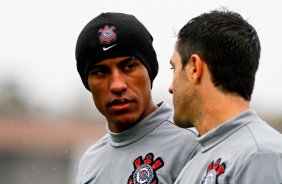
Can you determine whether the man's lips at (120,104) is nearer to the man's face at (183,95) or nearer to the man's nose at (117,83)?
the man's nose at (117,83)

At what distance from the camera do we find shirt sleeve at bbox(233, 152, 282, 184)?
15.4 feet

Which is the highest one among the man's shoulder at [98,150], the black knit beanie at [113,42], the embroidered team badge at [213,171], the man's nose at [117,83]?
the black knit beanie at [113,42]

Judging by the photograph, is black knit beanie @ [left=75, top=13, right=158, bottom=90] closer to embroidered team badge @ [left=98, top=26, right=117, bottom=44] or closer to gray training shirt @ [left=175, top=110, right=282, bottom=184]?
embroidered team badge @ [left=98, top=26, right=117, bottom=44]

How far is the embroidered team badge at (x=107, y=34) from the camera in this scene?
238 inches

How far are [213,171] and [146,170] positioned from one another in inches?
40.0

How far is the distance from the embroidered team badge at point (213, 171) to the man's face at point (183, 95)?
1.11 ft

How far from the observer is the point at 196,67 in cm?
512

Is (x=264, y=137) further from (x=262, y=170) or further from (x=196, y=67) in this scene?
(x=196, y=67)

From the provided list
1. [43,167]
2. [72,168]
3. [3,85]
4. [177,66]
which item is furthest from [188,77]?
[3,85]

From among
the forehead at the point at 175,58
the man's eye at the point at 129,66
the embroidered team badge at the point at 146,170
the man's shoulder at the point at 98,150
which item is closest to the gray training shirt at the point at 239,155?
the forehead at the point at 175,58

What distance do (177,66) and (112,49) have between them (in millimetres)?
807

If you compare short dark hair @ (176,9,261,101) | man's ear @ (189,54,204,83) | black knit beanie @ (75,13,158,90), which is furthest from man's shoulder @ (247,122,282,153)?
black knit beanie @ (75,13,158,90)

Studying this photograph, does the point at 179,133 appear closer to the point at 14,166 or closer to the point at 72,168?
the point at 72,168

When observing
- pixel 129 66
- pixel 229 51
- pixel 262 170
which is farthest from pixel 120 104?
pixel 262 170
